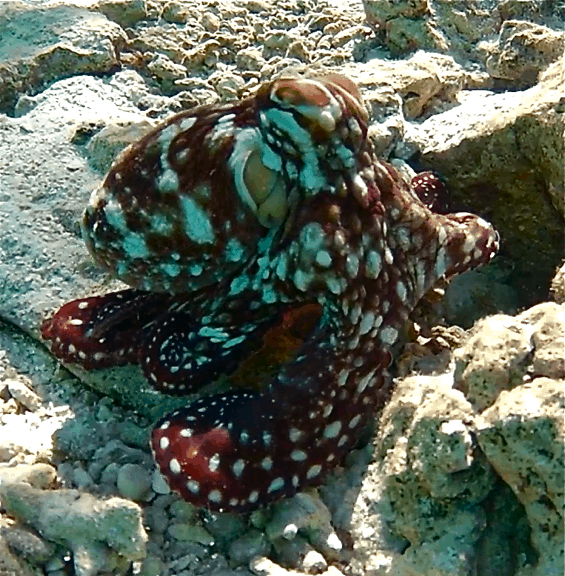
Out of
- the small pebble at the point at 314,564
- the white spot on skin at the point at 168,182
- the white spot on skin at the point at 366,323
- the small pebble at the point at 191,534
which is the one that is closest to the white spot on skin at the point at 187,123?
the white spot on skin at the point at 168,182

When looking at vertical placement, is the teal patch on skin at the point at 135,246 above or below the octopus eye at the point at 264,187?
below

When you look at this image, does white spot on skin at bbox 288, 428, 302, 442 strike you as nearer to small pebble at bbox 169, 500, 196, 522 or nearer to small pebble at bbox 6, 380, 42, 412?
small pebble at bbox 169, 500, 196, 522

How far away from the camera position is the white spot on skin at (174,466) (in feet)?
6.47

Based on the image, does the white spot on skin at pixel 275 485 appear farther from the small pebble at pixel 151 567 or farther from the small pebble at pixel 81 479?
the small pebble at pixel 81 479

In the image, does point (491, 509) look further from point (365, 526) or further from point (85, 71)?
point (85, 71)

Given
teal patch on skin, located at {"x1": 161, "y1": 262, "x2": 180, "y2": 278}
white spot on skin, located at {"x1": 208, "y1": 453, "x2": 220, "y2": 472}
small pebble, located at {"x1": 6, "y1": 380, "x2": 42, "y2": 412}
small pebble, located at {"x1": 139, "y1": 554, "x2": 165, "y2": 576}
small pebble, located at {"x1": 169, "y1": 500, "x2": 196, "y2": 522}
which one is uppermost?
teal patch on skin, located at {"x1": 161, "y1": 262, "x2": 180, "y2": 278}

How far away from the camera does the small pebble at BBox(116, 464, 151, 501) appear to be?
2.17m

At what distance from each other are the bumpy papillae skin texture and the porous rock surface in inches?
6.5

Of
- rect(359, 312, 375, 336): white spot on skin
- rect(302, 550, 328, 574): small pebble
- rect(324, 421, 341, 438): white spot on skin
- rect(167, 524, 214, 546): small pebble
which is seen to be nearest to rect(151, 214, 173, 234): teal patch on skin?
rect(359, 312, 375, 336): white spot on skin

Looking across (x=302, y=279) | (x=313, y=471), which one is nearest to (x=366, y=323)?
(x=302, y=279)

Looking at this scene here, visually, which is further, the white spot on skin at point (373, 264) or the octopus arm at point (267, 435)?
the white spot on skin at point (373, 264)

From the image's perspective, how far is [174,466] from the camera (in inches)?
77.7

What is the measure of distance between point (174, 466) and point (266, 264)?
0.61m

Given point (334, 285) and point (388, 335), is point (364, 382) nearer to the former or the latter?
point (388, 335)
